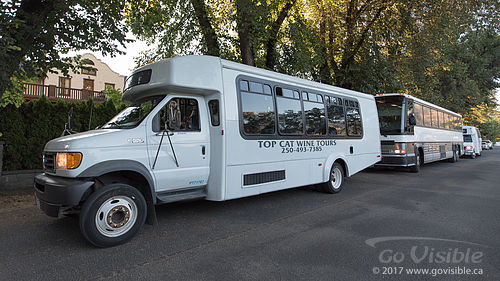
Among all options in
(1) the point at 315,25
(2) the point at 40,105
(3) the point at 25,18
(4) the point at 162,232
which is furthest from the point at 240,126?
(1) the point at 315,25

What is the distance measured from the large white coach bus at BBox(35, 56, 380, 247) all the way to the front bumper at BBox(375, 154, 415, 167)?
5.39 metres

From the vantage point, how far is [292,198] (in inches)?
284

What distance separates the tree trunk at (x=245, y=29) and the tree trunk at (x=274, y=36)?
1295 mm

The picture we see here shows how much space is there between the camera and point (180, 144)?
485 centimetres

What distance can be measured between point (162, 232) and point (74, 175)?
1575mm

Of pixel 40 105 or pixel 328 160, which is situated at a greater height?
pixel 40 105

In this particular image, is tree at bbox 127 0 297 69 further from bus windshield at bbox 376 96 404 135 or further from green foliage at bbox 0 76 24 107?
bus windshield at bbox 376 96 404 135

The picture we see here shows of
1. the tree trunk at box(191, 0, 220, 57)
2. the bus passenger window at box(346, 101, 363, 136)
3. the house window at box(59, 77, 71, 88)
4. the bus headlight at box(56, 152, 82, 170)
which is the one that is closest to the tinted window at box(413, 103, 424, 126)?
the bus passenger window at box(346, 101, 363, 136)

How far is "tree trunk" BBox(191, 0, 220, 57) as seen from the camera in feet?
36.5

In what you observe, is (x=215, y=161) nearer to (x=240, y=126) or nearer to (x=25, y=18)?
(x=240, y=126)

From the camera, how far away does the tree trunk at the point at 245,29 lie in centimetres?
1012

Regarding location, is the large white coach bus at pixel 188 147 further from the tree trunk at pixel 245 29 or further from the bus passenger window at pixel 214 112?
the tree trunk at pixel 245 29

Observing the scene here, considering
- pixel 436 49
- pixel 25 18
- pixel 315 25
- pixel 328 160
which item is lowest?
pixel 328 160

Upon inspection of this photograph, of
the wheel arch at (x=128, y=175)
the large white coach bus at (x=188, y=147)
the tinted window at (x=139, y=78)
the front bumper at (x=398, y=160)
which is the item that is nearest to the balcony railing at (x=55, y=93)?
the tinted window at (x=139, y=78)
